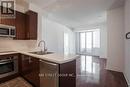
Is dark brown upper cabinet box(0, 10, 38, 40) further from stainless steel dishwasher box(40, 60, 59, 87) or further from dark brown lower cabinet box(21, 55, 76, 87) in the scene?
stainless steel dishwasher box(40, 60, 59, 87)

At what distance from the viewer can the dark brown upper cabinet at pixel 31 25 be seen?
10.8 ft

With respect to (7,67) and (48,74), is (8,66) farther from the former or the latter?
(48,74)

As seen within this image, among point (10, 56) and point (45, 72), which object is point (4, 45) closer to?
point (10, 56)

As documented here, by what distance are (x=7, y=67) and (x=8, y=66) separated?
35 mm

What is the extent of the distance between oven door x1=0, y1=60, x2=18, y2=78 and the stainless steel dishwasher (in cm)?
131

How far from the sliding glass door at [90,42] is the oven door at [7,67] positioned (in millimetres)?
6668

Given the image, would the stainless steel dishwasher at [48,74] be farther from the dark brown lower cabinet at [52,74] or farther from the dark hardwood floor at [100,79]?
the dark hardwood floor at [100,79]

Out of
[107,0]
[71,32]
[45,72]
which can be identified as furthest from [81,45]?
[45,72]

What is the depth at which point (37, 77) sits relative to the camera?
200 cm

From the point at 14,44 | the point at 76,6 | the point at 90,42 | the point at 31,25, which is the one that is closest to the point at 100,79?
the point at 76,6

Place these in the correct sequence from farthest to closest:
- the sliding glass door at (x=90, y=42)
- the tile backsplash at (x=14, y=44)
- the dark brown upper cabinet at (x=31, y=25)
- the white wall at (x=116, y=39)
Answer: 1. the sliding glass door at (x=90, y=42)
2. the white wall at (x=116, y=39)
3. the dark brown upper cabinet at (x=31, y=25)
4. the tile backsplash at (x=14, y=44)

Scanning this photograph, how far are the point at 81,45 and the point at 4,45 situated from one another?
7.04 meters

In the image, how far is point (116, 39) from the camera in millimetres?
3760

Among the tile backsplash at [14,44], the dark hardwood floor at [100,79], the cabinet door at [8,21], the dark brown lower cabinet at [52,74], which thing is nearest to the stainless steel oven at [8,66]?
the tile backsplash at [14,44]
